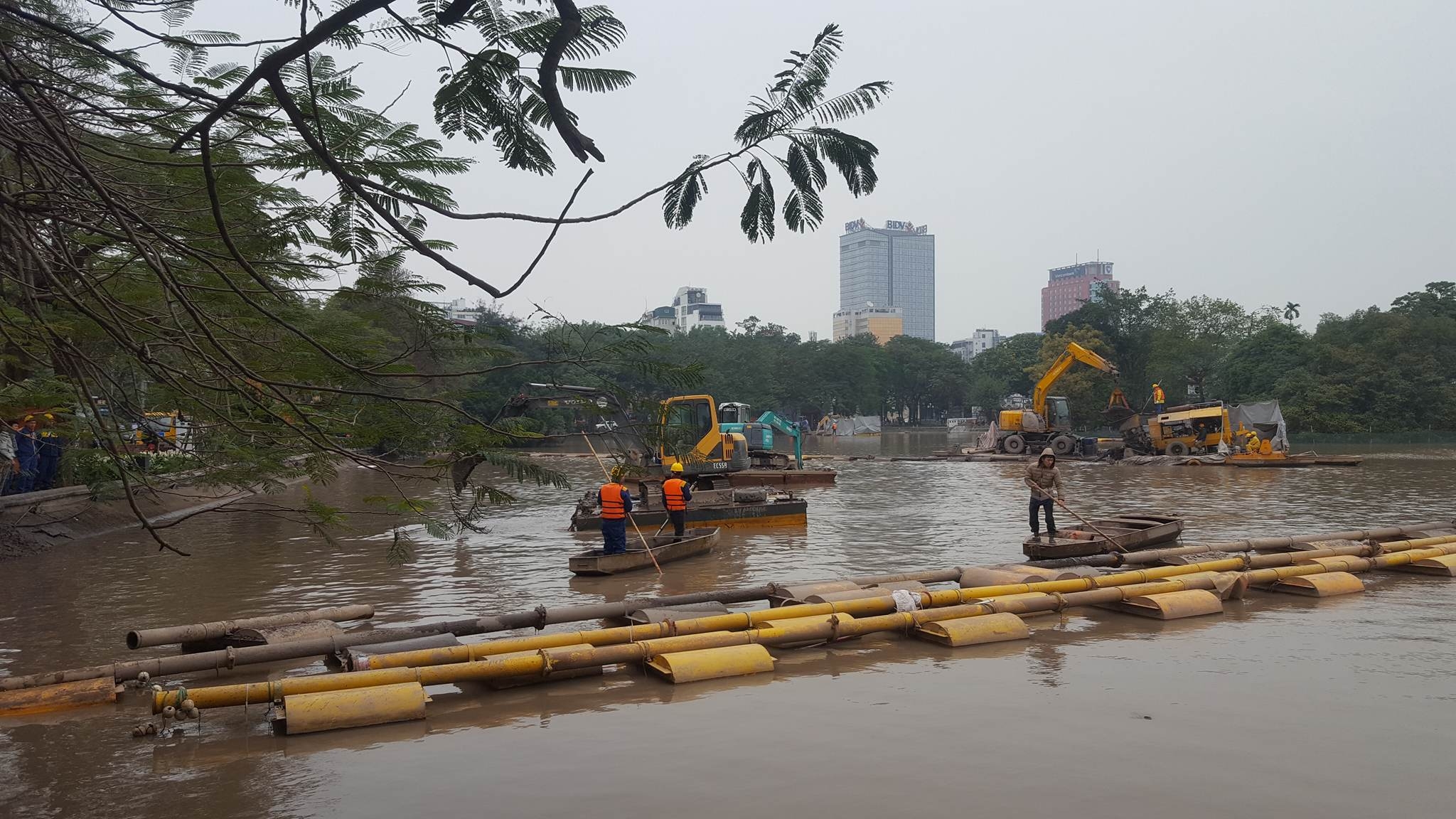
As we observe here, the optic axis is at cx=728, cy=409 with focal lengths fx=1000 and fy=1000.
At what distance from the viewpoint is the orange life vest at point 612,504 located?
13523 mm

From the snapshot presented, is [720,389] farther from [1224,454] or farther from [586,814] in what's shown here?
[586,814]

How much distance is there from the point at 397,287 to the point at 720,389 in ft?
237

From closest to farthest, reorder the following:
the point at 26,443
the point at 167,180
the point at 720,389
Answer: the point at 167,180 < the point at 26,443 < the point at 720,389

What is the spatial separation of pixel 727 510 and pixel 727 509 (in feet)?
0.05

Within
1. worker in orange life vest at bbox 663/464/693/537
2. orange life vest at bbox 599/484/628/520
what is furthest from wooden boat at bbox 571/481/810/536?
orange life vest at bbox 599/484/628/520

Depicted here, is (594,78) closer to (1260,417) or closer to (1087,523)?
(1087,523)

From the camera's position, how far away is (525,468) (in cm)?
554

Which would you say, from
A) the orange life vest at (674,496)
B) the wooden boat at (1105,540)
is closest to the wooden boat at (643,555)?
the orange life vest at (674,496)

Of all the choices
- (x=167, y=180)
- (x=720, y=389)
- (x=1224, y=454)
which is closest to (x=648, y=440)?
(x=167, y=180)

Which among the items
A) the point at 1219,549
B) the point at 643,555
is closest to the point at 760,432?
the point at 643,555

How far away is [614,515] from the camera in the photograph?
13695mm

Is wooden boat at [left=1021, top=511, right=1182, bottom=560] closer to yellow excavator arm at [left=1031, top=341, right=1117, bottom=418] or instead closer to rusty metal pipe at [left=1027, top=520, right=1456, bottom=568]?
rusty metal pipe at [left=1027, top=520, right=1456, bottom=568]

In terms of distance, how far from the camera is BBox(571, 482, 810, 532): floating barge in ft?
60.6

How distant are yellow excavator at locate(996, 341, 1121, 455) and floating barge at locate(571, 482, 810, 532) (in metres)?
23.8
